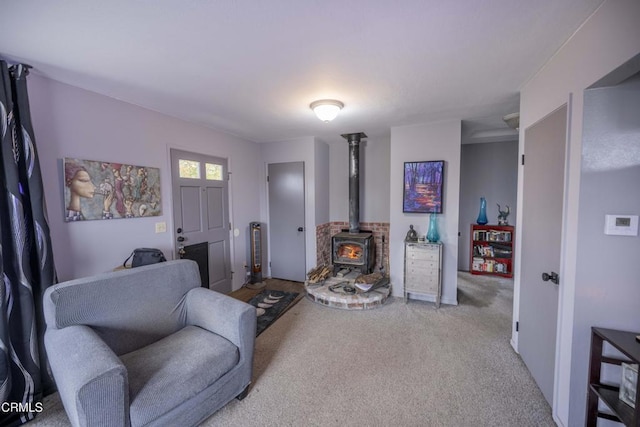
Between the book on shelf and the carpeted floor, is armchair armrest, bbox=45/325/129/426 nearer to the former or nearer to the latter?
the carpeted floor

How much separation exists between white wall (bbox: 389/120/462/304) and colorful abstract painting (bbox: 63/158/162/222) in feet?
10.0

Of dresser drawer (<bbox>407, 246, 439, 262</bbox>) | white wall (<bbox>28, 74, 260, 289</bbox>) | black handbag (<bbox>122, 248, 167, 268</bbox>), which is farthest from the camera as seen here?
dresser drawer (<bbox>407, 246, 439, 262</bbox>)

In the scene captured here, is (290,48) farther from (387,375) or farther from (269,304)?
(269,304)

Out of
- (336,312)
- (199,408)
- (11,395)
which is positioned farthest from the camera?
(336,312)

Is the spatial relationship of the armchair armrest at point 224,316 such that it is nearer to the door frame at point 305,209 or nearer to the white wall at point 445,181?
the door frame at point 305,209

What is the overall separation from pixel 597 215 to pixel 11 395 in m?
3.82

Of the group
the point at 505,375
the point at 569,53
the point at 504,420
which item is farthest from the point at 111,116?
the point at 505,375

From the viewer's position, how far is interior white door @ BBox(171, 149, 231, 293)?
3.09m

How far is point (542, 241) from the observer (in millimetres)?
1819

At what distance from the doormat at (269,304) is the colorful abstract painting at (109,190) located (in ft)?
5.58

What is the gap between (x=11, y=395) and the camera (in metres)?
1.71

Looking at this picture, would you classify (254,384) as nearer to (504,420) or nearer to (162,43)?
(504,420)

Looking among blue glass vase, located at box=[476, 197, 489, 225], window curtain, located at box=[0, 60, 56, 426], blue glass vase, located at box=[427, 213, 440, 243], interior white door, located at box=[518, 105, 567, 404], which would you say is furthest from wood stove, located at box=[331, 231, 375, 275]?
window curtain, located at box=[0, 60, 56, 426]

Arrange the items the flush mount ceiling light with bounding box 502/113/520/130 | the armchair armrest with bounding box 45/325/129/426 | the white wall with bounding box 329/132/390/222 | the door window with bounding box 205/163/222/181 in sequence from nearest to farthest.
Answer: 1. the armchair armrest with bounding box 45/325/129/426
2. the flush mount ceiling light with bounding box 502/113/520/130
3. the door window with bounding box 205/163/222/181
4. the white wall with bounding box 329/132/390/222
